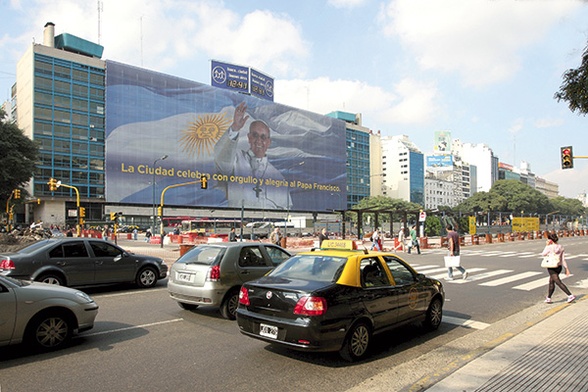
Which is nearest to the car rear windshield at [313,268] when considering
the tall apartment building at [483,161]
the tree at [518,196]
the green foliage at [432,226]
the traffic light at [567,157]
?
the traffic light at [567,157]

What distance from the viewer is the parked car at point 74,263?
9711mm

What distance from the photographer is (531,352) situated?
5.59 m

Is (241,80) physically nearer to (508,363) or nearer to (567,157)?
(567,157)

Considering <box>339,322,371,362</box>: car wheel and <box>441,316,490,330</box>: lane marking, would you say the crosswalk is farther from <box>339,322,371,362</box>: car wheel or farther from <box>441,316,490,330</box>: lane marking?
<box>339,322,371,362</box>: car wheel

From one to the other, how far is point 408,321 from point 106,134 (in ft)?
249

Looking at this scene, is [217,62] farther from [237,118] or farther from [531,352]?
[531,352]

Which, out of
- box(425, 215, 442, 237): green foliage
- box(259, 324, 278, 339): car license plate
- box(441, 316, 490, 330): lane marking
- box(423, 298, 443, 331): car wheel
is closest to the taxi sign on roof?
box(423, 298, 443, 331): car wheel

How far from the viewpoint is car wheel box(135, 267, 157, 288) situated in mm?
11875

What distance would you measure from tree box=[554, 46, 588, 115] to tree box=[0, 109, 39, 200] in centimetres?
3804

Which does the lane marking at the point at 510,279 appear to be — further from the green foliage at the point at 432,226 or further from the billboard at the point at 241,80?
the billboard at the point at 241,80

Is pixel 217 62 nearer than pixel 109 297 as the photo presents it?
No

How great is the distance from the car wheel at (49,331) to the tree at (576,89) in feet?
42.9

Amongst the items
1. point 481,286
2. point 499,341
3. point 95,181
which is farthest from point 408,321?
point 95,181

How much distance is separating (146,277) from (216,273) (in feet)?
16.5
